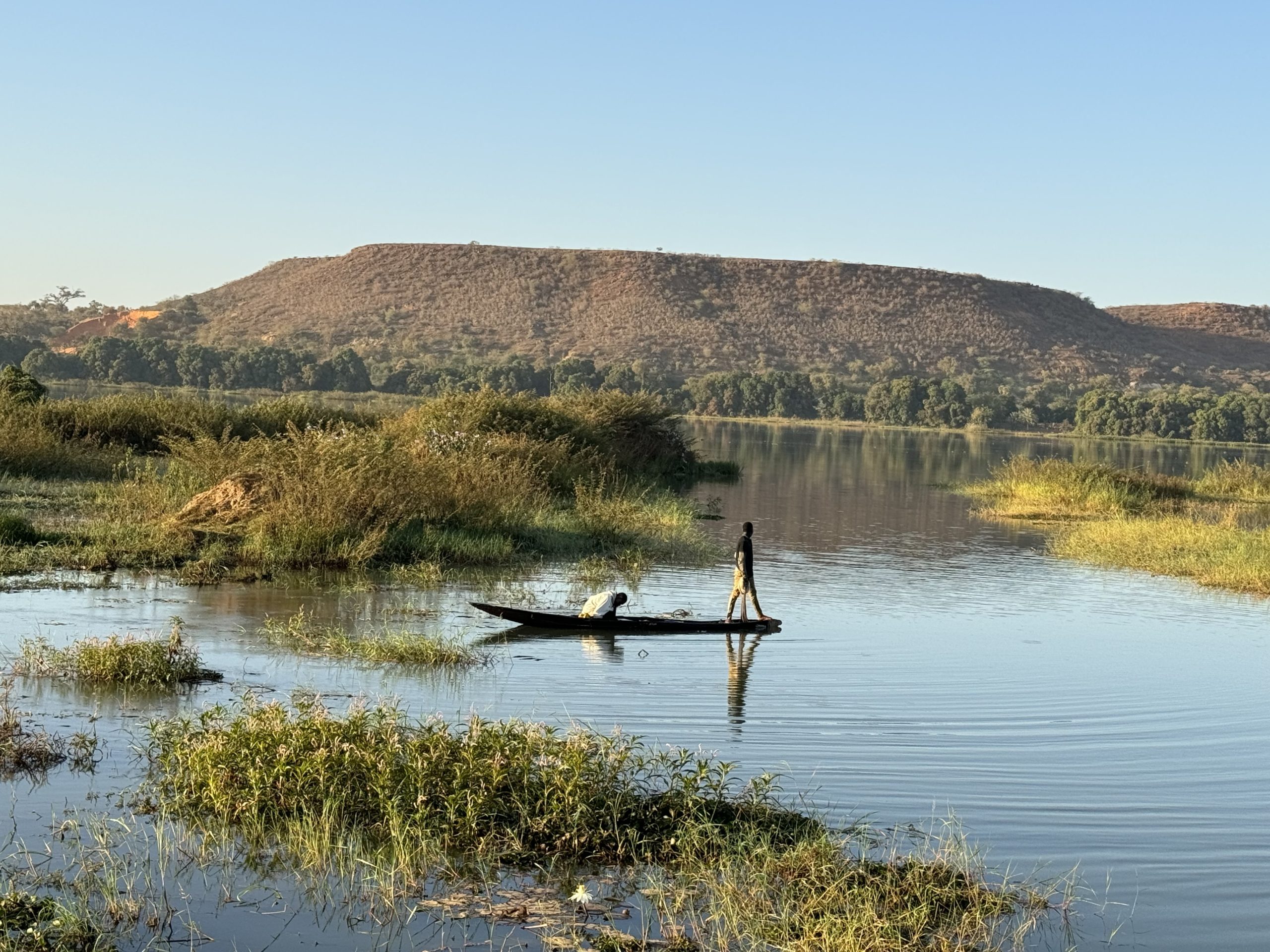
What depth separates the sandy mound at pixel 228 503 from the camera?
795 inches

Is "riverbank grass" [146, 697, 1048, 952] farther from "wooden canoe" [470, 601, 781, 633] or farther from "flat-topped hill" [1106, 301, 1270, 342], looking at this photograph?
"flat-topped hill" [1106, 301, 1270, 342]

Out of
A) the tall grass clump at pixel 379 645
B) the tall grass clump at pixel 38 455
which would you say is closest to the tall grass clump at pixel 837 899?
the tall grass clump at pixel 379 645

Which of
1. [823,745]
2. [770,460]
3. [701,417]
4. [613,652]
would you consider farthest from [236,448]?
[701,417]

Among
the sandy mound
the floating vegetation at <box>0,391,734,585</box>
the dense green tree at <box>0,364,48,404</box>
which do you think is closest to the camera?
the floating vegetation at <box>0,391,734,585</box>

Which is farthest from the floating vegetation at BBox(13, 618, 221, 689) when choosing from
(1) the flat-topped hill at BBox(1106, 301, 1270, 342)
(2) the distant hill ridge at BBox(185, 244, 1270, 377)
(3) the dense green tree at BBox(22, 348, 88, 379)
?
(1) the flat-topped hill at BBox(1106, 301, 1270, 342)

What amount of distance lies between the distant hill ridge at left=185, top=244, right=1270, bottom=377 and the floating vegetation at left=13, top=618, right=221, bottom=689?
11858cm

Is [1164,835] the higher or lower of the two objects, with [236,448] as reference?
lower

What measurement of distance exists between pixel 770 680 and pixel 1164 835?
4.89m

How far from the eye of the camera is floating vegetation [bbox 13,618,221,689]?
1155cm

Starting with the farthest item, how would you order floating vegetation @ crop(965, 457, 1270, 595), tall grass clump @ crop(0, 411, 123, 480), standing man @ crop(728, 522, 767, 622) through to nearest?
tall grass clump @ crop(0, 411, 123, 480) < floating vegetation @ crop(965, 457, 1270, 595) < standing man @ crop(728, 522, 767, 622)

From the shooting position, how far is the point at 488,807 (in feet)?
26.4

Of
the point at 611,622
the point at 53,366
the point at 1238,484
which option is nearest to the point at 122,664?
the point at 611,622

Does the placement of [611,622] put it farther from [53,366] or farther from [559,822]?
[53,366]

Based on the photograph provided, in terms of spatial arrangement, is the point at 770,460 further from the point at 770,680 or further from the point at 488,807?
the point at 488,807
